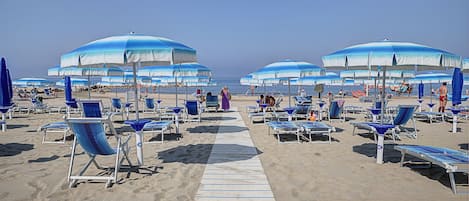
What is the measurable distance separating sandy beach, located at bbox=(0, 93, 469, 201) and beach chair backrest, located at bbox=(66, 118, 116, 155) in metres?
0.46

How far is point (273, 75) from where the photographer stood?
8836mm

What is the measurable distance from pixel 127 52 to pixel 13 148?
13.4 feet

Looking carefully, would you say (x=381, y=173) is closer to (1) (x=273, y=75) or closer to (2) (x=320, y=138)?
(2) (x=320, y=138)

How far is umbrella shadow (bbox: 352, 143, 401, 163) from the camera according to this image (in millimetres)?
5384

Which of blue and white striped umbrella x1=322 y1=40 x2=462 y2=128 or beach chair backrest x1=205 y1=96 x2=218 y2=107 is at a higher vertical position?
blue and white striped umbrella x1=322 y1=40 x2=462 y2=128

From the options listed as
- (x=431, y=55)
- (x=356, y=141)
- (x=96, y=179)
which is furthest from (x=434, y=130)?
(x=96, y=179)

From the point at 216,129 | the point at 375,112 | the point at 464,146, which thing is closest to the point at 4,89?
the point at 216,129

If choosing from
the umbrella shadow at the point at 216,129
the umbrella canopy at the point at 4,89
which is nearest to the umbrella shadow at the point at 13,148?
the umbrella canopy at the point at 4,89

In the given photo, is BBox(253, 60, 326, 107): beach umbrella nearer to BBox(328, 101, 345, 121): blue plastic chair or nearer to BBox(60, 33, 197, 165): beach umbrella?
BBox(328, 101, 345, 121): blue plastic chair

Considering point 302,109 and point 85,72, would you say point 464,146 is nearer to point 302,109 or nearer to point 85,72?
point 302,109

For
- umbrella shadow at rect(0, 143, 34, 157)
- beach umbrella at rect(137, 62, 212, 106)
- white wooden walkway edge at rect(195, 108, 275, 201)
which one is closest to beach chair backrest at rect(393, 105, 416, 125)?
white wooden walkway edge at rect(195, 108, 275, 201)

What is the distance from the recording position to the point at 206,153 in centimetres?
579

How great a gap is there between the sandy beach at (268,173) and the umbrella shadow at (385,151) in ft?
0.06

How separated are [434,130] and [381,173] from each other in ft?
17.8
